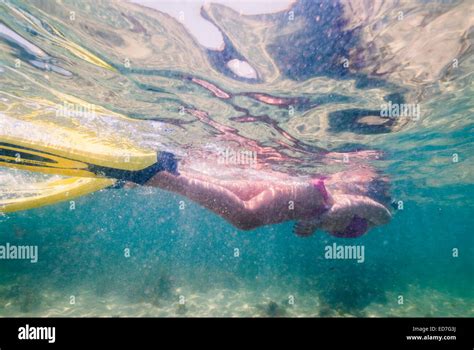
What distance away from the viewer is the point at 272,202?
19.7ft

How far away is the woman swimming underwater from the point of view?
19.1ft

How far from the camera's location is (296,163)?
17.3 metres

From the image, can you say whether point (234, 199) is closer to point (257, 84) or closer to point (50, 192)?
point (257, 84)

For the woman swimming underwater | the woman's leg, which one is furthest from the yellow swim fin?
the woman swimming underwater

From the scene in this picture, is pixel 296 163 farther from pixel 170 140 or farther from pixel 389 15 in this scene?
pixel 389 15

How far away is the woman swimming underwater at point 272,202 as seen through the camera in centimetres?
584

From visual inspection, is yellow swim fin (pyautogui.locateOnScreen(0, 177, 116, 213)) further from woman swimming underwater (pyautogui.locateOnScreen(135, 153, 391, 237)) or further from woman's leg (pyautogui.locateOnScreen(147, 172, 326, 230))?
woman swimming underwater (pyautogui.locateOnScreen(135, 153, 391, 237))

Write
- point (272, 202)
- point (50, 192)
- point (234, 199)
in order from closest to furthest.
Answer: point (234, 199)
point (272, 202)
point (50, 192)

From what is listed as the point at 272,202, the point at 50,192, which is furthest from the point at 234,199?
the point at 50,192

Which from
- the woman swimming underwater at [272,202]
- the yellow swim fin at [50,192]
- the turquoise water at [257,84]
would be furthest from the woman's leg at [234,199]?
the turquoise water at [257,84]

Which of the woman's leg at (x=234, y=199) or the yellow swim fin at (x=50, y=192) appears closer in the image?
the woman's leg at (x=234, y=199)

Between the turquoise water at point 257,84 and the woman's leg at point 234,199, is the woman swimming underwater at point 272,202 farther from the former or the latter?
the turquoise water at point 257,84

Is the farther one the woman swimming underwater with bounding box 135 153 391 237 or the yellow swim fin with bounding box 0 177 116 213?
the yellow swim fin with bounding box 0 177 116 213
